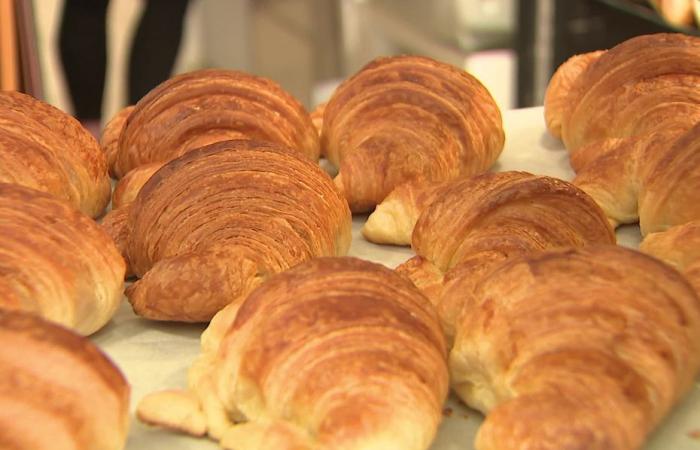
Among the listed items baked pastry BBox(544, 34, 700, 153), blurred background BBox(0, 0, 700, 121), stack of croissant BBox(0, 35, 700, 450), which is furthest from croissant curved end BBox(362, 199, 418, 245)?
blurred background BBox(0, 0, 700, 121)

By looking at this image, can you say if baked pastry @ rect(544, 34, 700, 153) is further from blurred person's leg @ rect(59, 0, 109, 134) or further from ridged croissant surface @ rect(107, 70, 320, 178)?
blurred person's leg @ rect(59, 0, 109, 134)

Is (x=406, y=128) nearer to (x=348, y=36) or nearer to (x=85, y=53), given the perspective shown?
(x=85, y=53)

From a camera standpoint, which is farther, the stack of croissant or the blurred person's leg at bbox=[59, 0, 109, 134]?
the blurred person's leg at bbox=[59, 0, 109, 134]

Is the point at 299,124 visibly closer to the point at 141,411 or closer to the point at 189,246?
the point at 189,246

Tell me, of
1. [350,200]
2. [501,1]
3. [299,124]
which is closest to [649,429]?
[350,200]

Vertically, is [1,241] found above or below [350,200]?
above

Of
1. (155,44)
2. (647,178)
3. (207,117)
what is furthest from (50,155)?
(155,44)
